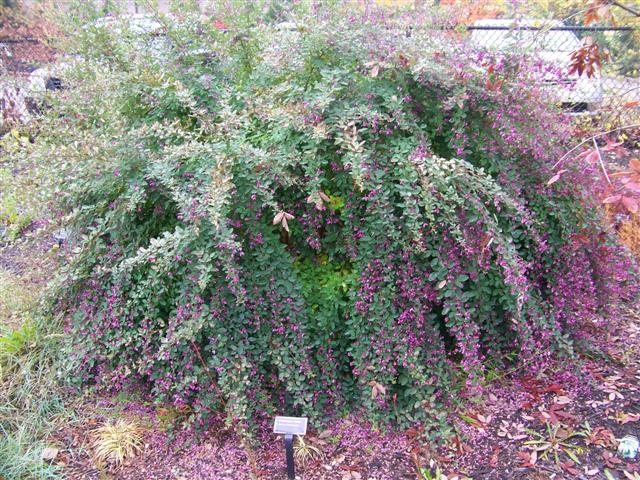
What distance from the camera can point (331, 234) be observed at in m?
2.75

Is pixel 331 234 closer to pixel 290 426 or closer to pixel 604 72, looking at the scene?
pixel 290 426

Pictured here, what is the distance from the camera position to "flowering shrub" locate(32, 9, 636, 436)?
2.48m

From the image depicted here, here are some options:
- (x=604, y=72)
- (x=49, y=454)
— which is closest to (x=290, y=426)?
(x=49, y=454)

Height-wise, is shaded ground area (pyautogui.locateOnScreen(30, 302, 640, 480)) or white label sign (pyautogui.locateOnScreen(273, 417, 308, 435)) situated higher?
white label sign (pyautogui.locateOnScreen(273, 417, 308, 435))

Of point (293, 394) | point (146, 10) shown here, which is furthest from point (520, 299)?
point (146, 10)

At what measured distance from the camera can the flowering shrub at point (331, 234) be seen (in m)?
2.48

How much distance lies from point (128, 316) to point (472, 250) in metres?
1.81

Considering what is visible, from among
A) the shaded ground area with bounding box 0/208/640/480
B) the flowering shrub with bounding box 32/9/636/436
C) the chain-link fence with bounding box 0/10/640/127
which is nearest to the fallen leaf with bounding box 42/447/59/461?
the shaded ground area with bounding box 0/208/640/480

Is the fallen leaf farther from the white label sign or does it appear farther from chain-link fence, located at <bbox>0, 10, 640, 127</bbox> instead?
chain-link fence, located at <bbox>0, 10, 640, 127</bbox>

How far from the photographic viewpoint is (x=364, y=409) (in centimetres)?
272

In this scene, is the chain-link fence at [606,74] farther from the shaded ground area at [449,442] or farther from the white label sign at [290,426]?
the white label sign at [290,426]

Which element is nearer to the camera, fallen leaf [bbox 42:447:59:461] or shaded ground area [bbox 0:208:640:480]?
shaded ground area [bbox 0:208:640:480]

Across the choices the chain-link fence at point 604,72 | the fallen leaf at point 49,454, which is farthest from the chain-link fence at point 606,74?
the fallen leaf at point 49,454

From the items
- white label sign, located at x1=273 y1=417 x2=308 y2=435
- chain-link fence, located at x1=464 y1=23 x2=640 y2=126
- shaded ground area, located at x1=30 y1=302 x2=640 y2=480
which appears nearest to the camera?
white label sign, located at x1=273 y1=417 x2=308 y2=435
